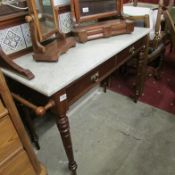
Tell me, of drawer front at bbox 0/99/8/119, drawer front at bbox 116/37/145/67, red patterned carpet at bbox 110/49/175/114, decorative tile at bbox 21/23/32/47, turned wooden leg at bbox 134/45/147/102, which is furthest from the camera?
red patterned carpet at bbox 110/49/175/114

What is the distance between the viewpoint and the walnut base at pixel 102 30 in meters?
1.32

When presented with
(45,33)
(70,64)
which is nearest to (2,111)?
(70,64)

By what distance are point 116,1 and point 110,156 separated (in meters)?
1.17

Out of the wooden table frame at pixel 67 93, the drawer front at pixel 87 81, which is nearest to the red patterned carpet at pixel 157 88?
the wooden table frame at pixel 67 93

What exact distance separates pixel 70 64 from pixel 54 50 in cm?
14

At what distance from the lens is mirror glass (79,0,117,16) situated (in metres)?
1.33

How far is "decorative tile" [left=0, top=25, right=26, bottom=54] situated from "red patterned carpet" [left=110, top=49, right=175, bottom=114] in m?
1.25

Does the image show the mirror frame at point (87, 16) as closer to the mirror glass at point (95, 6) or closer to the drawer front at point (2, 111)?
the mirror glass at point (95, 6)

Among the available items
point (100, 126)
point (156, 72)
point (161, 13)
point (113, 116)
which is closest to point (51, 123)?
point (100, 126)

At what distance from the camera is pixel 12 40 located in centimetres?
119

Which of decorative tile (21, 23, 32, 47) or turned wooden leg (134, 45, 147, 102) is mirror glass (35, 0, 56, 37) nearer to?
decorative tile (21, 23, 32, 47)

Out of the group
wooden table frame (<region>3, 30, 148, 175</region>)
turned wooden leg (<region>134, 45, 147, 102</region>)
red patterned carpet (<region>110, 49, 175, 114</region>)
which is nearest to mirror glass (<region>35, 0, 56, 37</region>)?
wooden table frame (<region>3, 30, 148, 175</region>)

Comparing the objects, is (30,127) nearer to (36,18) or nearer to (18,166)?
(18,166)

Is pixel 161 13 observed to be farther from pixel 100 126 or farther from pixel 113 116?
pixel 100 126
